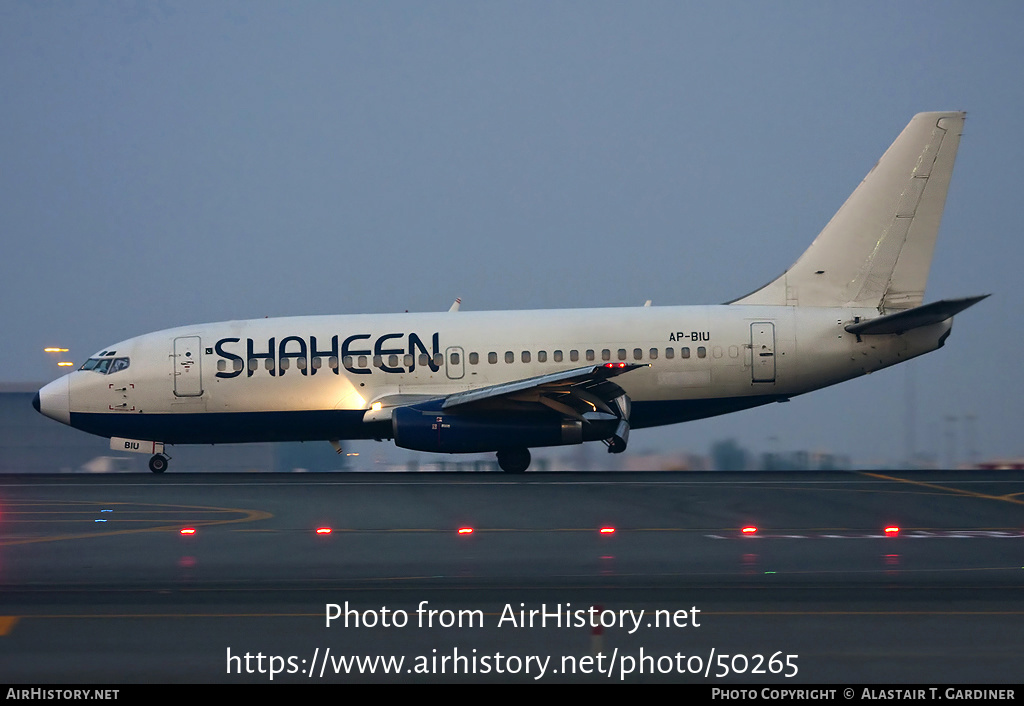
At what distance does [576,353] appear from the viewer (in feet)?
90.1

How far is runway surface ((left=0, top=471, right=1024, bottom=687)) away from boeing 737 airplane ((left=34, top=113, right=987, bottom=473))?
299 inches

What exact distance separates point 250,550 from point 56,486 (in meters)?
11.9

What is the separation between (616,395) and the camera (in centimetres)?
2667

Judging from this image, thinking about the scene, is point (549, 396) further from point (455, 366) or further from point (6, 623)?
point (6, 623)

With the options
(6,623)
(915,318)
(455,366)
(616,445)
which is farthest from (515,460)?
(6,623)

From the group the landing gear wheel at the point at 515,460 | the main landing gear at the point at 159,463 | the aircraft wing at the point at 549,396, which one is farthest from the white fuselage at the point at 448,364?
the landing gear wheel at the point at 515,460

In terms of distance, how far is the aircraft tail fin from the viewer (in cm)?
2805

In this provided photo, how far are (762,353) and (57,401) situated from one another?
1844 centimetres

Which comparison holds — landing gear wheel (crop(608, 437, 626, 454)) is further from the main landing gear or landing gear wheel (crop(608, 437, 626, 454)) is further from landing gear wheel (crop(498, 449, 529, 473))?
the main landing gear

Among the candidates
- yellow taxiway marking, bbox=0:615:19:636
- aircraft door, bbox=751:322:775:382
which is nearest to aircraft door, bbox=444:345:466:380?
aircraft door, bbox=751:322:775:382

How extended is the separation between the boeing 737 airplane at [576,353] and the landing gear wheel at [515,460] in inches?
2.0

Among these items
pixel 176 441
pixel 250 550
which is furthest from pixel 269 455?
pixel 250 550

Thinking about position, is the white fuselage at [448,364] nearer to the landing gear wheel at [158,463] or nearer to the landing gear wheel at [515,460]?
the landing gear wheel at [158,463]
